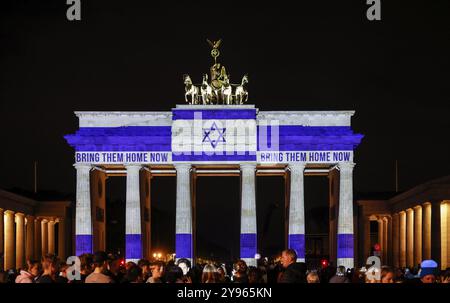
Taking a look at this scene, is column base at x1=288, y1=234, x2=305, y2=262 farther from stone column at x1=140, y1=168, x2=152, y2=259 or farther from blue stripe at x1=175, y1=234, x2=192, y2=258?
stone column at x1=140, y1=168, x2=152, y2=259

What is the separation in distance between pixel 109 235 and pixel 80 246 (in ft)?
263

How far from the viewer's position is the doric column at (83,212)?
11156 centimetres

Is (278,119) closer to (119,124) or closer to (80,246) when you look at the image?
(119,124)

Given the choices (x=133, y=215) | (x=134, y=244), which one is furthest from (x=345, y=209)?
(x=134, y=244)

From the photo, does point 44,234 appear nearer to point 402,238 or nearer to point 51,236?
point 51,236

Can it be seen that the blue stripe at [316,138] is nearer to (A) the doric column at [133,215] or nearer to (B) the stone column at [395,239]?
(A) the doric column at [133,215]

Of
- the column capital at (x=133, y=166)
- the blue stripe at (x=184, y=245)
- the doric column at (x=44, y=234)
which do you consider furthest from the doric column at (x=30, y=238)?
the blue stripe at (x=184, y=245)

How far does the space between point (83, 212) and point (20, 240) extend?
87.1ft

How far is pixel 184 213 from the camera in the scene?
112 metres

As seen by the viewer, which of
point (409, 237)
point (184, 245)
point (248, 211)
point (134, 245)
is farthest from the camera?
point (409, 237)

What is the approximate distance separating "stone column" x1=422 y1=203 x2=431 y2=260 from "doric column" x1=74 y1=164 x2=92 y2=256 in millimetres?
36009

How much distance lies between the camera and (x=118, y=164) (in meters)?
112

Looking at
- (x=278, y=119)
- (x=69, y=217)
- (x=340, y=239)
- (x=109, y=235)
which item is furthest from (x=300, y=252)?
(x=109, y=235)
